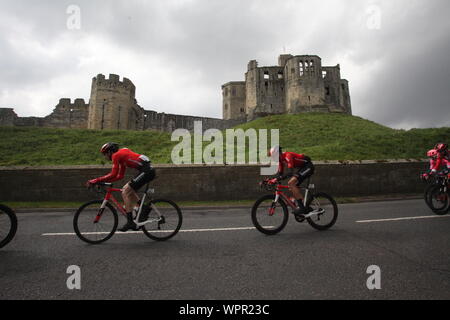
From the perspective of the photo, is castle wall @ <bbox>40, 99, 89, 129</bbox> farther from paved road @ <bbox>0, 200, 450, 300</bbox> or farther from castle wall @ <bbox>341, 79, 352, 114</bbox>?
castle wall @ <bbox>341, 79, 352, 114</bbox>

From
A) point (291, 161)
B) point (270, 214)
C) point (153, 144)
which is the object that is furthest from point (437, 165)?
point (153, 144)

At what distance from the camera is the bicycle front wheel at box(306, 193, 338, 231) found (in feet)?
17.5

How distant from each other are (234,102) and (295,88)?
21.1 m

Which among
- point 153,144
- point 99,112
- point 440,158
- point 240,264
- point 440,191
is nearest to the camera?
point 240,264

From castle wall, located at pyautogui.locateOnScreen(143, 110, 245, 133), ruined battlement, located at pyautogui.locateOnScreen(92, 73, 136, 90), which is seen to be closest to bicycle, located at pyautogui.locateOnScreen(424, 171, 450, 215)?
castle wall, located at pyautogui.locateOnScreen(143, 110, 245, 133)

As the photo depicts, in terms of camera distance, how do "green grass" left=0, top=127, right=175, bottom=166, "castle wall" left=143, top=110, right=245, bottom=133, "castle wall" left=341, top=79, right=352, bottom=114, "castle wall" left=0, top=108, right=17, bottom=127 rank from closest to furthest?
1. "green grass" left=0, top=127, right=175, bottom=166
2. "castle wall" left=0, top=108, right=17, bottom=127
3. "castle wall" left=143, top=110, right=245, bottom=133
4. "castle wall" left=341, top=79, right=352, bottom=114

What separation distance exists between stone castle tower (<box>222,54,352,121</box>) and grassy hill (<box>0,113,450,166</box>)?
28.4m

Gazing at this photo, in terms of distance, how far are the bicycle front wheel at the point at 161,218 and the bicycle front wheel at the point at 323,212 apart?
296 centimetres

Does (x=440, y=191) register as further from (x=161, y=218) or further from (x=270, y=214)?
(x=161, y=218)

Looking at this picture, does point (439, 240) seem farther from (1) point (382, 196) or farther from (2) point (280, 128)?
(2) point (280, 128)

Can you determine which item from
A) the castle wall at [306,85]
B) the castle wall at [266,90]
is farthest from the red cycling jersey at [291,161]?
the castle wall at [266,90]

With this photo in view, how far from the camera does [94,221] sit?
4.62 m

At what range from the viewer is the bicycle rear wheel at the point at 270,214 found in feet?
16.8

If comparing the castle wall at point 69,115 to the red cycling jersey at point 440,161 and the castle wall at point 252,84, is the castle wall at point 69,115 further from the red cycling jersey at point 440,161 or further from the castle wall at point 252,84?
the red cycling jersey at point 440,161
